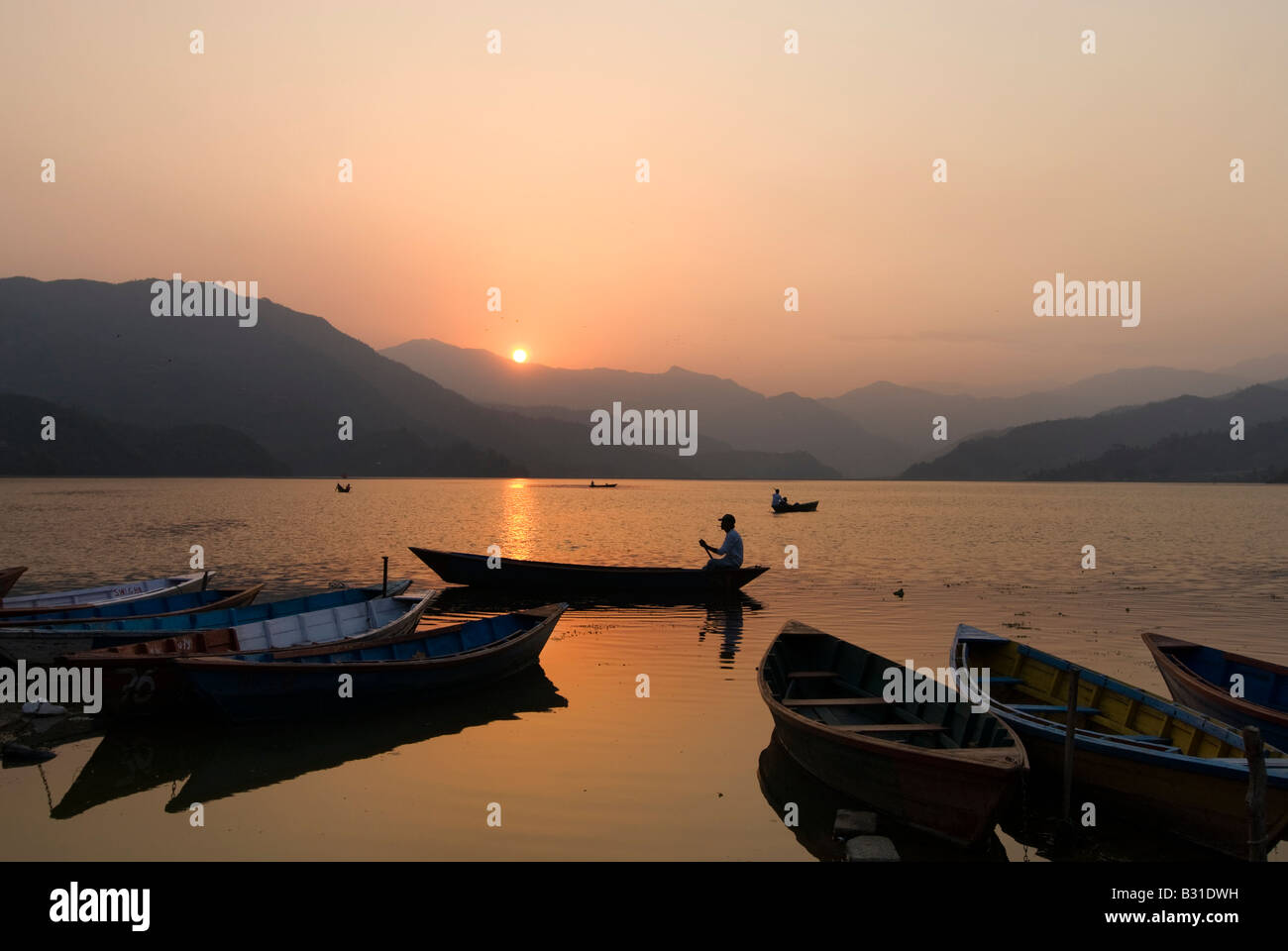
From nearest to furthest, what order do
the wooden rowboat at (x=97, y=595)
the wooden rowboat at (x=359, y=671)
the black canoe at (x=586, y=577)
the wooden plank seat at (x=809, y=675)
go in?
1. the wooden rowboat at (x=359, y=671)
2. the wooden plank seat at (x=809, y=675)
3. the wooden rowboat at (x=97, y=595)
4. the black canoe at (x=586, y=577)

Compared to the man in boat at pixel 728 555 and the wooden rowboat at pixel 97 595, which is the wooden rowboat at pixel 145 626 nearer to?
the wooden rowboat at pixel 97 595

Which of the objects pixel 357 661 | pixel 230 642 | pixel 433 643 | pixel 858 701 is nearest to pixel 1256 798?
pixel 858 701

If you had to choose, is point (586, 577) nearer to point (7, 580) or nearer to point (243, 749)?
point (7, 580)

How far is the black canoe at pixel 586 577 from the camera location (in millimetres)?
29219

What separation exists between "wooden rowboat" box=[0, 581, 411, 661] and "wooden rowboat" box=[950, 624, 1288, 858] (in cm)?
1442

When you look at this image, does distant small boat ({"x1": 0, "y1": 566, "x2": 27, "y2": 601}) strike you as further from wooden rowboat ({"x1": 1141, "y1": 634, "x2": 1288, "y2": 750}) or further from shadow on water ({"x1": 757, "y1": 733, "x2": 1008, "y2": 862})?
wooden rowboat ({"x1": 1141, "y1": 634, "x2": 1288, "y2": 750})

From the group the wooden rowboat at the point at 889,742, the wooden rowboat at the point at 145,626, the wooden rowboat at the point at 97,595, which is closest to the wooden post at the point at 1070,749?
the wooden rowboat at the point at 889,742

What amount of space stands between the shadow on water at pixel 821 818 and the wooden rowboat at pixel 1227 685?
4571 millimetres

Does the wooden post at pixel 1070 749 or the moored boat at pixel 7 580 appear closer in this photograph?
the wooden post at pixel 1070 749

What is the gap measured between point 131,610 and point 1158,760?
20042 mm
